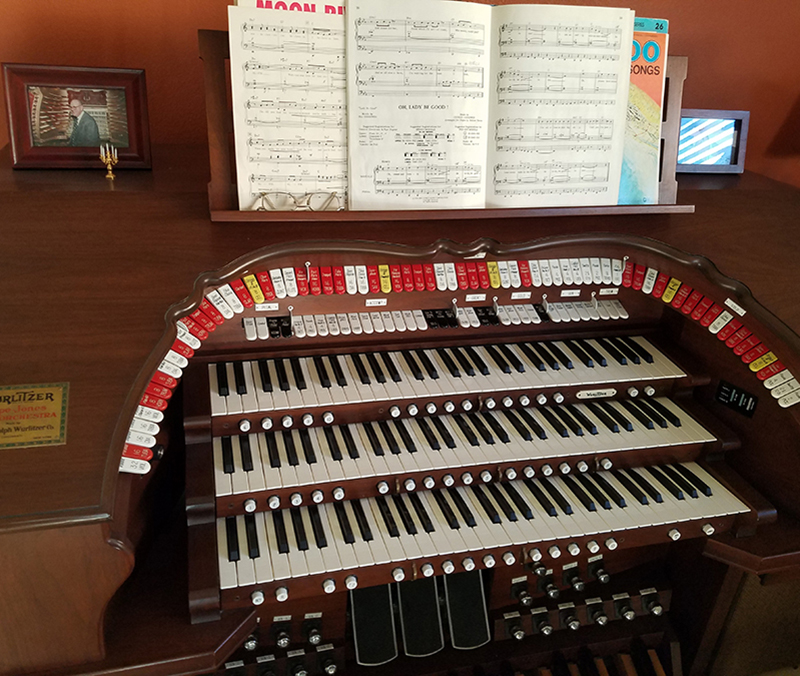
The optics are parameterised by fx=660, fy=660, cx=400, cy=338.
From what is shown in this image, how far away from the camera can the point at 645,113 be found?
1.80 metres

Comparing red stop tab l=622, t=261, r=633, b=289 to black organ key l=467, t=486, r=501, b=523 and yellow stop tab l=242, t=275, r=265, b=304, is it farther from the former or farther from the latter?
yellow stop tab l=242, t=275, r=265, b=304

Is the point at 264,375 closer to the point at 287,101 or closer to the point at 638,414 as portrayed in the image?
the point at 287,101

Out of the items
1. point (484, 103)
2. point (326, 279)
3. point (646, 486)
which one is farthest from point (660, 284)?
point (326, 279)

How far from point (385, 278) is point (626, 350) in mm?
990

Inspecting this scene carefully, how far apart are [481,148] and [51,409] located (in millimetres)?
1165

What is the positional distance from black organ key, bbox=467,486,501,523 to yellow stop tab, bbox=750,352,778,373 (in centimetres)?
83

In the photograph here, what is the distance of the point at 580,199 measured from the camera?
5.86 feet

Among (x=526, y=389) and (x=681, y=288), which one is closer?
(x=681, y=288)

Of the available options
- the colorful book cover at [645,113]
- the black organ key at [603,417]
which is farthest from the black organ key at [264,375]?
the colorful book cover at [645,113]

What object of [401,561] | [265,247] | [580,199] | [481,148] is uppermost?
[481,148]

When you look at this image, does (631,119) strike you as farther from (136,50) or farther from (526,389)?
(136,50)

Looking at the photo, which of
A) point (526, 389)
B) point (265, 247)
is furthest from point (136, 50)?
point (526, 389)

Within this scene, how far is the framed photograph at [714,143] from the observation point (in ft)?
7.45

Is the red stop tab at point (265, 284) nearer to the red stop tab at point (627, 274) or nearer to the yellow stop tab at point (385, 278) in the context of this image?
the yellow stop tab at point (385, 278)
